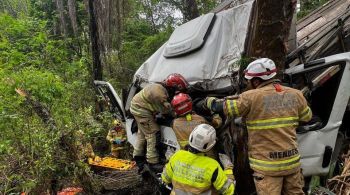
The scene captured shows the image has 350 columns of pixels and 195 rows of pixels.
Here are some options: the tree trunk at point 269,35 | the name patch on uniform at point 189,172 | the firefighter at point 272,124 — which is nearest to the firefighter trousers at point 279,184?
the firefighter at point 272,124

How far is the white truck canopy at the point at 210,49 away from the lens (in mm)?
3857

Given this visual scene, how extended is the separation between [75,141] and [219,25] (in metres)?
2.33

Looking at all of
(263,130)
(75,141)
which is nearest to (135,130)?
(75,141)

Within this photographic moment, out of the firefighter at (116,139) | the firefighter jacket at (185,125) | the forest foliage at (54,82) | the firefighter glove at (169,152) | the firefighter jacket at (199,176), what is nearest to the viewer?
the firefighter jacket at (199,176)

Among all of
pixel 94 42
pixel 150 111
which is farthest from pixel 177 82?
pixel 94 42

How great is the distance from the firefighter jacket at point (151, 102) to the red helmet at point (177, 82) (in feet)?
0.64

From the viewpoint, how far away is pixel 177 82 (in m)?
3.98

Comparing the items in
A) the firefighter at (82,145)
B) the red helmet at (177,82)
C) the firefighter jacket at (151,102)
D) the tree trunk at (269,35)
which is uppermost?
the tree trunk at (269,35)

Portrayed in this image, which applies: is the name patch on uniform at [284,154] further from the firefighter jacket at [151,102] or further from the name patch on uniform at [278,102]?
the firefighter jacket at [151,102]

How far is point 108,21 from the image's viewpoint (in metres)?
10.0

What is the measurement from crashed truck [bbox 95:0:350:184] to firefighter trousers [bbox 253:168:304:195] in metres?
0.24

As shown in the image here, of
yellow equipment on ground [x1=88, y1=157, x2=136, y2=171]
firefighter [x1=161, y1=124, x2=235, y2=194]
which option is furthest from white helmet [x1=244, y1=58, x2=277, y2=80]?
yellow equipment on ground [x1=88, y1=157, x2=136, y2=171]

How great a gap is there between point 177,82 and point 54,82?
2.57 meters

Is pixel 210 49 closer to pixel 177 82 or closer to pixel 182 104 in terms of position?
pixel 177 82
